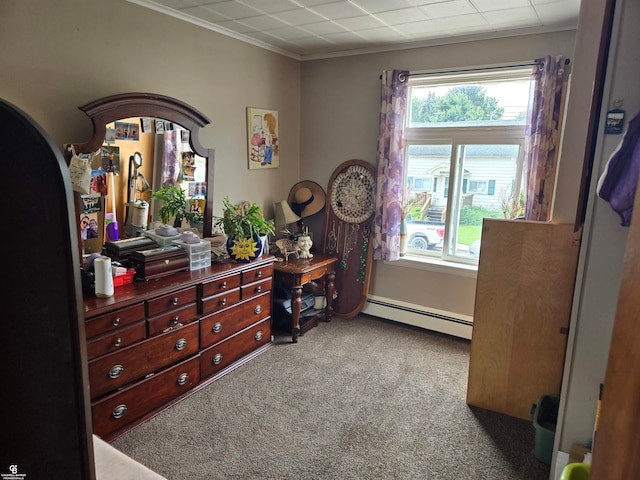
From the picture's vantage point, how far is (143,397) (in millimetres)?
2363

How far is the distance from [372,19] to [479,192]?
156 cm

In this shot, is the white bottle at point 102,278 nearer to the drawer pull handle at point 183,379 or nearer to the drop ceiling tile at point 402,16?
the drawer pull handle at point 183,379

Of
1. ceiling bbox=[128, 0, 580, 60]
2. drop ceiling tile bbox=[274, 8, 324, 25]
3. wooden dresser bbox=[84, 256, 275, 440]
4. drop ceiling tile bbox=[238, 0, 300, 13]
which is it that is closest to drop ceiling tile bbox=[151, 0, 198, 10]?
ceiling bbox=[128, 0, 580, 60]

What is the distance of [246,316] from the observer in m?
3.06

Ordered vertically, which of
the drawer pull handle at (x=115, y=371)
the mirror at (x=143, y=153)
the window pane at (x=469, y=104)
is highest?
the window pane at (x=469, y=104)

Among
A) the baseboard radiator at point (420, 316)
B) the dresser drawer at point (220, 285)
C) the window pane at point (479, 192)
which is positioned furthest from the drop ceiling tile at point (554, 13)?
the dresser drawer at point (220, 285)

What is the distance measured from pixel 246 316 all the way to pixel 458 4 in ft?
8.04

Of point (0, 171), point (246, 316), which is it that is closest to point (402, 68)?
point (246, 316)

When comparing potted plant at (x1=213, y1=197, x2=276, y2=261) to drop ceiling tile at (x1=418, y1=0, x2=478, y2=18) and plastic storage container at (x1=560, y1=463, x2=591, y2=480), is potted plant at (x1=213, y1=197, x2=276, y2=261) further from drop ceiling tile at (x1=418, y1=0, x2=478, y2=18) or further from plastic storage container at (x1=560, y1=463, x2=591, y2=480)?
plastic storage container at (x1=560, y1=463, x2=591, y2=480)

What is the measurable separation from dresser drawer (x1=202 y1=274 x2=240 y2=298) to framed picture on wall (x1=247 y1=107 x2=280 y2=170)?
46.2 inches

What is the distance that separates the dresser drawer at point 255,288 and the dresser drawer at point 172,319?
0.43 m

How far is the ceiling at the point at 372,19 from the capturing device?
259 cm

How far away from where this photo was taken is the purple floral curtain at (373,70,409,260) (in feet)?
11.4

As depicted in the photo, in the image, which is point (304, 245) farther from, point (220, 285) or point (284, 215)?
point (220, 285)
